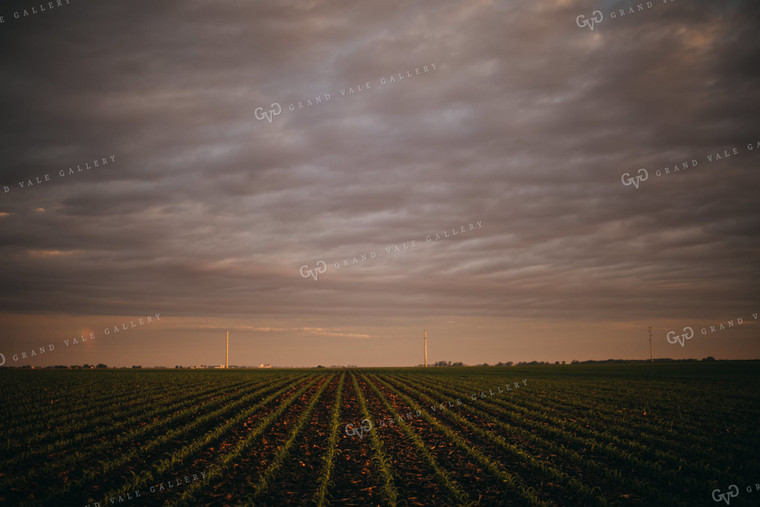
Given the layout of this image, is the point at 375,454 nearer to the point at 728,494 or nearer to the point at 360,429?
the point at 360,429

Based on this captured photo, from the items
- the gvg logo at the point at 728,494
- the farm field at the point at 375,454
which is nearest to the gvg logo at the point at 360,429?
the farm field at the point at 375,454

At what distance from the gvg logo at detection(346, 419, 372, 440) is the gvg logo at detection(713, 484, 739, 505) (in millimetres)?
12536

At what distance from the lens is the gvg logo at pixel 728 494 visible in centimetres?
1108

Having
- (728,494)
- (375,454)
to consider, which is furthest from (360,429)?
(728,494)

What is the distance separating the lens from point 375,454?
50.7 feet

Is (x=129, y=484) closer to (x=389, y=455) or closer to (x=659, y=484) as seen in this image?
(x=389, y=455)

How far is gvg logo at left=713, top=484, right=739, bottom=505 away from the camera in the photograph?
11079mm

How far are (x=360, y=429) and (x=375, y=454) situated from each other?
5.74 metres

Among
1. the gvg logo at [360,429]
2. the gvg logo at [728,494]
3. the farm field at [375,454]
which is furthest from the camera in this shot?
the gvg logo at [360,429]

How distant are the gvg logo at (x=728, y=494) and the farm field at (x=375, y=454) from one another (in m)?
0.16

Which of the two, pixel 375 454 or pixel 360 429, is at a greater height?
pixel 375 454

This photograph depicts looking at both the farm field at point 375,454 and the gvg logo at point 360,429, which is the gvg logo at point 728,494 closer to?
the farm field at point 375,454

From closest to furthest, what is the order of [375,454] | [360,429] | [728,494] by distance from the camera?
[728,494]
[375,454]
[360,429]

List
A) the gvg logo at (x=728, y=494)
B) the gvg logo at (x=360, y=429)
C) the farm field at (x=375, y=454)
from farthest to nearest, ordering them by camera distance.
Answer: the gvg logo at (x=360, y=429)
the farm field at (x=375, y=454)
the gvg logo at (x=728, y=494)
